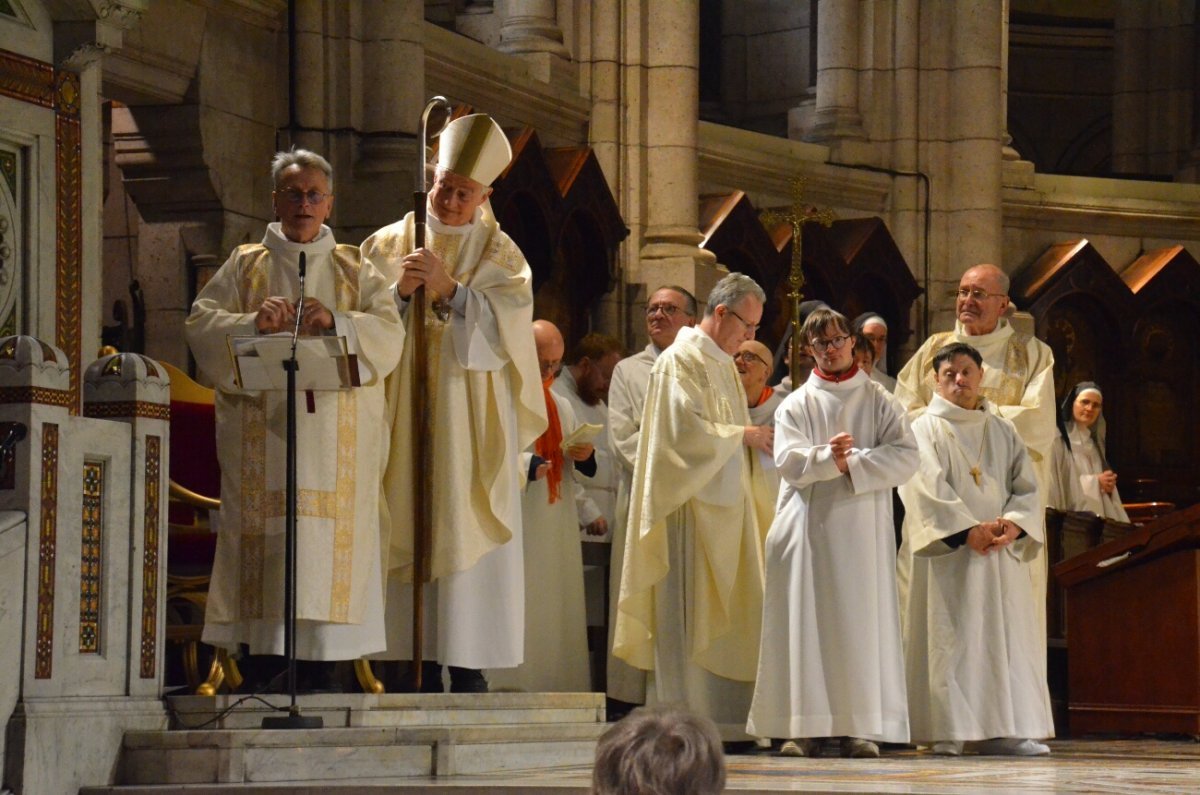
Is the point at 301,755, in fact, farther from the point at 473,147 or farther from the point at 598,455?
the point at 598,455

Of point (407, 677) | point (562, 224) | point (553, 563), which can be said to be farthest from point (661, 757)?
point (562, 224)

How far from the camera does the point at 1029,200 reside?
59.8 ft

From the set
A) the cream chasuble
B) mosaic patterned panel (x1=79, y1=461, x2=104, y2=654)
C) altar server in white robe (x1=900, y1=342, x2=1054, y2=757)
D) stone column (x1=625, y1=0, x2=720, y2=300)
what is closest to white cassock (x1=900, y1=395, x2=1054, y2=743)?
altar server in white robe (x1=900, y1=342, x2=1054, y2=757)

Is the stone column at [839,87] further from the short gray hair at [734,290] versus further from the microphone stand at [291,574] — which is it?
the microphone stand at [291,574]

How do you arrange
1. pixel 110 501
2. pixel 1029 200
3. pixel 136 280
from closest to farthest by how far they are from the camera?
pixel 110 501 → pixel 136 280 → pixel 1029 200

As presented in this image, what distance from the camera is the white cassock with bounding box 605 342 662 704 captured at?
9469mm

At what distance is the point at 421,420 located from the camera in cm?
777

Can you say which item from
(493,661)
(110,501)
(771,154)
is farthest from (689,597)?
(771,154)

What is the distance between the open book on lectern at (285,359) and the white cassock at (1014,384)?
12.7 ft

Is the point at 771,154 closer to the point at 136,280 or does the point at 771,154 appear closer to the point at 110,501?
the point at 136,280

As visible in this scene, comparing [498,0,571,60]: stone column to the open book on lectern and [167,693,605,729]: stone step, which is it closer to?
[167,693,605,729]: stone step

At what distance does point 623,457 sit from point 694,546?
680mm

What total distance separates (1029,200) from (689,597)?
32.5 feet

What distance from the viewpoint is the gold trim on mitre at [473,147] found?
7.79 metres
